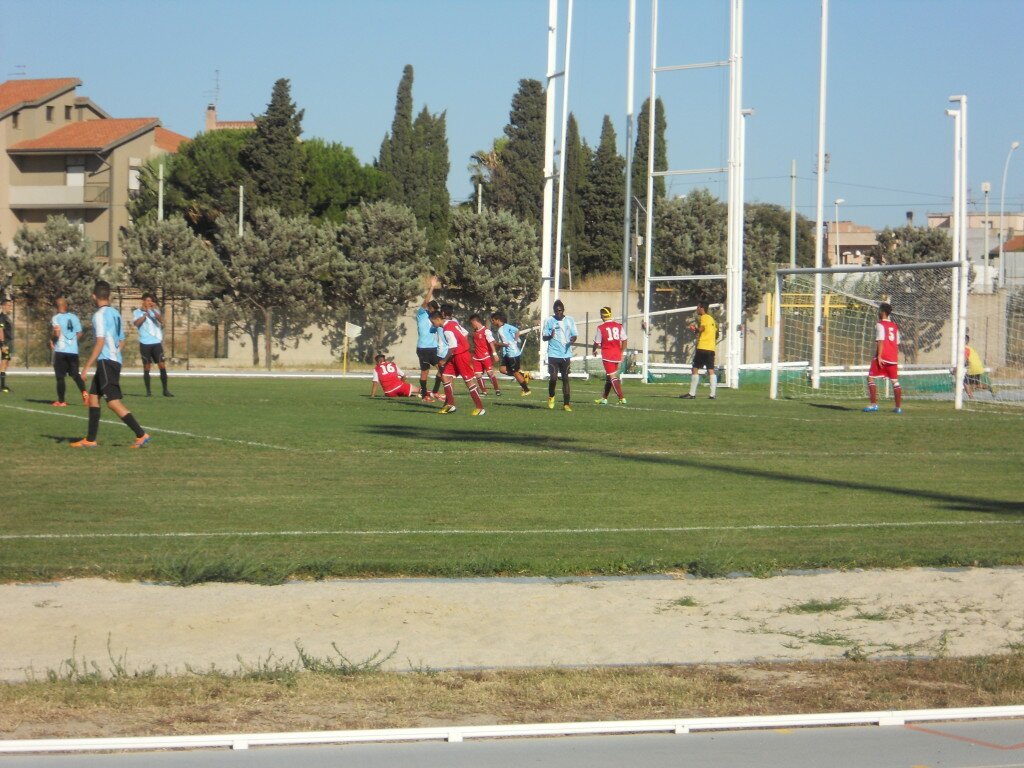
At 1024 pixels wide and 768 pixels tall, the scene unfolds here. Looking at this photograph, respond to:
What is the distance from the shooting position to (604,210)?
7488 cm

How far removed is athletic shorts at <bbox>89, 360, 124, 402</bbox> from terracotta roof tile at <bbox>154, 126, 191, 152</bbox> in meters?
62.1

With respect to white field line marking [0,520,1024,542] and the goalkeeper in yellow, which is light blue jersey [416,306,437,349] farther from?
white field line marking [0,520,1024,542]

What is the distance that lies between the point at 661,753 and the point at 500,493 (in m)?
7.53

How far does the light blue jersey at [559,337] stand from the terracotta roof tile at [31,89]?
54.8 metres

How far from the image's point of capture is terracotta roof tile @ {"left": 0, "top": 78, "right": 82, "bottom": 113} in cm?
7012

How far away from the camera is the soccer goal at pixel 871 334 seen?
30.1 meters

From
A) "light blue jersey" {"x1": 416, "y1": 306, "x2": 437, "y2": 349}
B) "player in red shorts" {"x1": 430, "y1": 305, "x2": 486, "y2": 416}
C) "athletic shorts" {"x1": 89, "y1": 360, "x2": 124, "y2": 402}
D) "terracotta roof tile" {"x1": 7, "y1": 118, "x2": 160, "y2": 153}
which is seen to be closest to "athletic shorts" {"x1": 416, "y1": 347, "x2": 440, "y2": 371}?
"light blue jersey" {"x1": 416, "y1": 306, "x2": 437, "y2": 349}

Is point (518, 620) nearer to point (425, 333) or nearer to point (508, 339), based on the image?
point (425, 333)

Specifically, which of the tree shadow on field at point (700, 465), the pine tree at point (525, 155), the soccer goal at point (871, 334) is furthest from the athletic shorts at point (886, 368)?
the pine tree at point (525, 155)

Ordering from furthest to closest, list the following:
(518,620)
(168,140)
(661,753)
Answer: (168,140), (518,620), (661,753)

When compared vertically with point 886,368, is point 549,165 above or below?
above

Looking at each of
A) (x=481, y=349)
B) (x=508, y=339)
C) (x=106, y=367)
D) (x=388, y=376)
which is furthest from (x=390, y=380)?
(x=106, y=367)

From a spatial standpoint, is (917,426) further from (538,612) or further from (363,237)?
(363,237)

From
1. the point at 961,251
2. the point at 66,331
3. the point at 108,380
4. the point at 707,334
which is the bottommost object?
the point at 108,380
